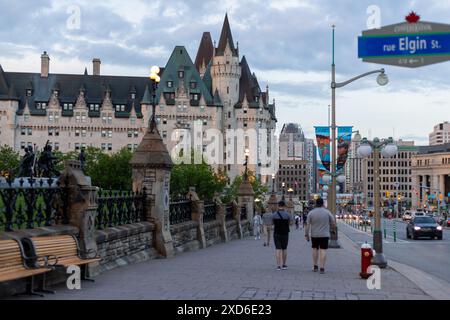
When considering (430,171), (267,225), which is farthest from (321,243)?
(430,171)

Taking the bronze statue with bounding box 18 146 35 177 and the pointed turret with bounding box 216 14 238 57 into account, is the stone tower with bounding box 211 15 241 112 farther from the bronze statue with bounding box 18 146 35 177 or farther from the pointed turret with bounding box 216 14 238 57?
the bronze statue with bounding box 18 146 35 177

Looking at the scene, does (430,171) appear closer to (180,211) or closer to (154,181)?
(180,211)

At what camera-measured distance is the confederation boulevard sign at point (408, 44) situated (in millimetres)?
8617

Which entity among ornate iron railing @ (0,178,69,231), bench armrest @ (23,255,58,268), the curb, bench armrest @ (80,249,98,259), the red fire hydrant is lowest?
the curb

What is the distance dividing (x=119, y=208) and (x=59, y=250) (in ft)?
17.5

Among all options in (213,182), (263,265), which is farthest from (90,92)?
(263,265)

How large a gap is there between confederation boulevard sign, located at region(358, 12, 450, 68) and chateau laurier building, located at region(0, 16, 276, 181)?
125 m

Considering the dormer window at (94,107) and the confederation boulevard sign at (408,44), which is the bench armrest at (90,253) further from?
the dormer window at (94,107)

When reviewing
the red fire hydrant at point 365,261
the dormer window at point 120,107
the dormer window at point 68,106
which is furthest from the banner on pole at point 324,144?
the dormer window at point 68,106

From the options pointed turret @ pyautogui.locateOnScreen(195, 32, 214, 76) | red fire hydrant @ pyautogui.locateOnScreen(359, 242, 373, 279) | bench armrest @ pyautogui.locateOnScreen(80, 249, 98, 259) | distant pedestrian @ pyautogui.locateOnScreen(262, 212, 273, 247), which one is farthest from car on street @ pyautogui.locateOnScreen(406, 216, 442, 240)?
pointed turret @ pyautogui.locateOnScreen(195, 32, 214, 76)

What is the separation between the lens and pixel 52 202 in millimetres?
13242

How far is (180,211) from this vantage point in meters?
23.9

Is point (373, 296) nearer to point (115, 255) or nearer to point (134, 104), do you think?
point (115, 255)

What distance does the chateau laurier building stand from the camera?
13188cm
